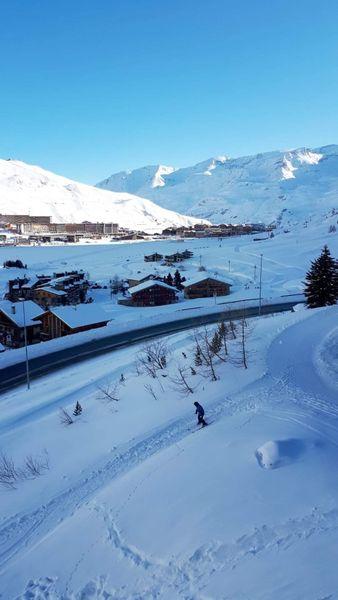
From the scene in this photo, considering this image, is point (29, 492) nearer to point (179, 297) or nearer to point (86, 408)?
point (86, 408)

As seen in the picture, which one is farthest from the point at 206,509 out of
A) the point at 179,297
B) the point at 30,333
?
the point at 179,297

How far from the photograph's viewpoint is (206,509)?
9.09 m

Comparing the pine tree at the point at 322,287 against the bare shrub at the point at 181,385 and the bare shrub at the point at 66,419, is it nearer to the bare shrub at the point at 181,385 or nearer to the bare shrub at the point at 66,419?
the bare shrub at the point at 181,385

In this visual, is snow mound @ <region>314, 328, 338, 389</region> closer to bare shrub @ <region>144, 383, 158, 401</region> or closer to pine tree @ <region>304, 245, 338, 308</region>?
bare shrub @ <region>144, 383, 158, 401</region>

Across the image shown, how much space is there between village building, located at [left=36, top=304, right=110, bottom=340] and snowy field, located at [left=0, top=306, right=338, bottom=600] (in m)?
19.7

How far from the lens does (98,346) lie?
3288cm

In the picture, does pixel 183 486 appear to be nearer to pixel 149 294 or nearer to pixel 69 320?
pixel 69 320

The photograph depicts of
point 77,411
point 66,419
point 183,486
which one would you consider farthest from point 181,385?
point 183,486

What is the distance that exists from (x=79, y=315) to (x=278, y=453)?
30.6 meters

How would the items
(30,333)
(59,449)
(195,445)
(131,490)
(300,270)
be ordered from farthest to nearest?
1. (300,270)
2. (30,333)
3. (59,449)
4. (195,445)
5. (131,490)

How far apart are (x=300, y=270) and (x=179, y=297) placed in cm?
3232

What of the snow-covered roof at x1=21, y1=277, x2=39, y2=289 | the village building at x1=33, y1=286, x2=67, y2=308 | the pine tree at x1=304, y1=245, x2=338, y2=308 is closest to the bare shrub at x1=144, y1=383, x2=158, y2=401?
the pine tree at x1=304, y1=245, x2=338, y2=308

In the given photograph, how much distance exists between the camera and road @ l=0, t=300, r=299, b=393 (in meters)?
27.4

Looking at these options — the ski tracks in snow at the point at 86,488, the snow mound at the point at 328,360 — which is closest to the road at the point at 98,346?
the ski tracks in snow at the point at 86,488
